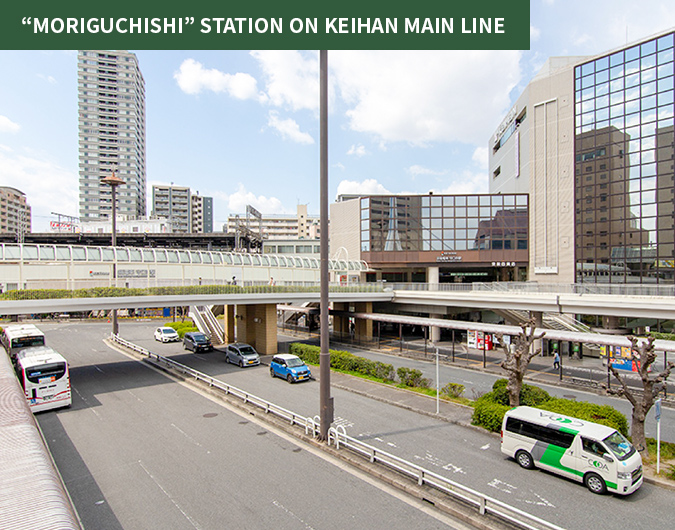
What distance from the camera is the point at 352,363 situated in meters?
24.5

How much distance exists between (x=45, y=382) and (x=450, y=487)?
17539mm

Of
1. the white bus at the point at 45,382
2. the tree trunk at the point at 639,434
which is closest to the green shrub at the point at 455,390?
the tree trunk at the point at 639,434

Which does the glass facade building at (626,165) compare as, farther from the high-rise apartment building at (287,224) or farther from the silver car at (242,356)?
the high-rise apartment building at (287,224)

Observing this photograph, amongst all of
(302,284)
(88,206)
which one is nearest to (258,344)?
(302,284)

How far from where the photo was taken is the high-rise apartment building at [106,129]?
11712 cm

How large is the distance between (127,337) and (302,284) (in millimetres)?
23390

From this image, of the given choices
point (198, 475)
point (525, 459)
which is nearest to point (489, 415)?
point (525, 459)

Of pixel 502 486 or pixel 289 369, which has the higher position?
pixel 289 369

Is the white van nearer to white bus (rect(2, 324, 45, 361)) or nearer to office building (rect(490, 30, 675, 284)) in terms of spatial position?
white bus (rect(2, 324, 45, 361))

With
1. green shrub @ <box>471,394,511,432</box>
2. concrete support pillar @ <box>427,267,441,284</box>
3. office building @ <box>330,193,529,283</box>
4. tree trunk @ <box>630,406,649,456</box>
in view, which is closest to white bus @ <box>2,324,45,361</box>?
green shrub @ <box>471,394,511,432</box>

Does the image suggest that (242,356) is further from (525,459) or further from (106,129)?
(106,129)

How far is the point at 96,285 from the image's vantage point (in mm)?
23750

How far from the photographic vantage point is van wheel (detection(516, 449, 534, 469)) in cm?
1209

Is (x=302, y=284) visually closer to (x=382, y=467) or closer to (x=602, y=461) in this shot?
(x=382, y=467)
